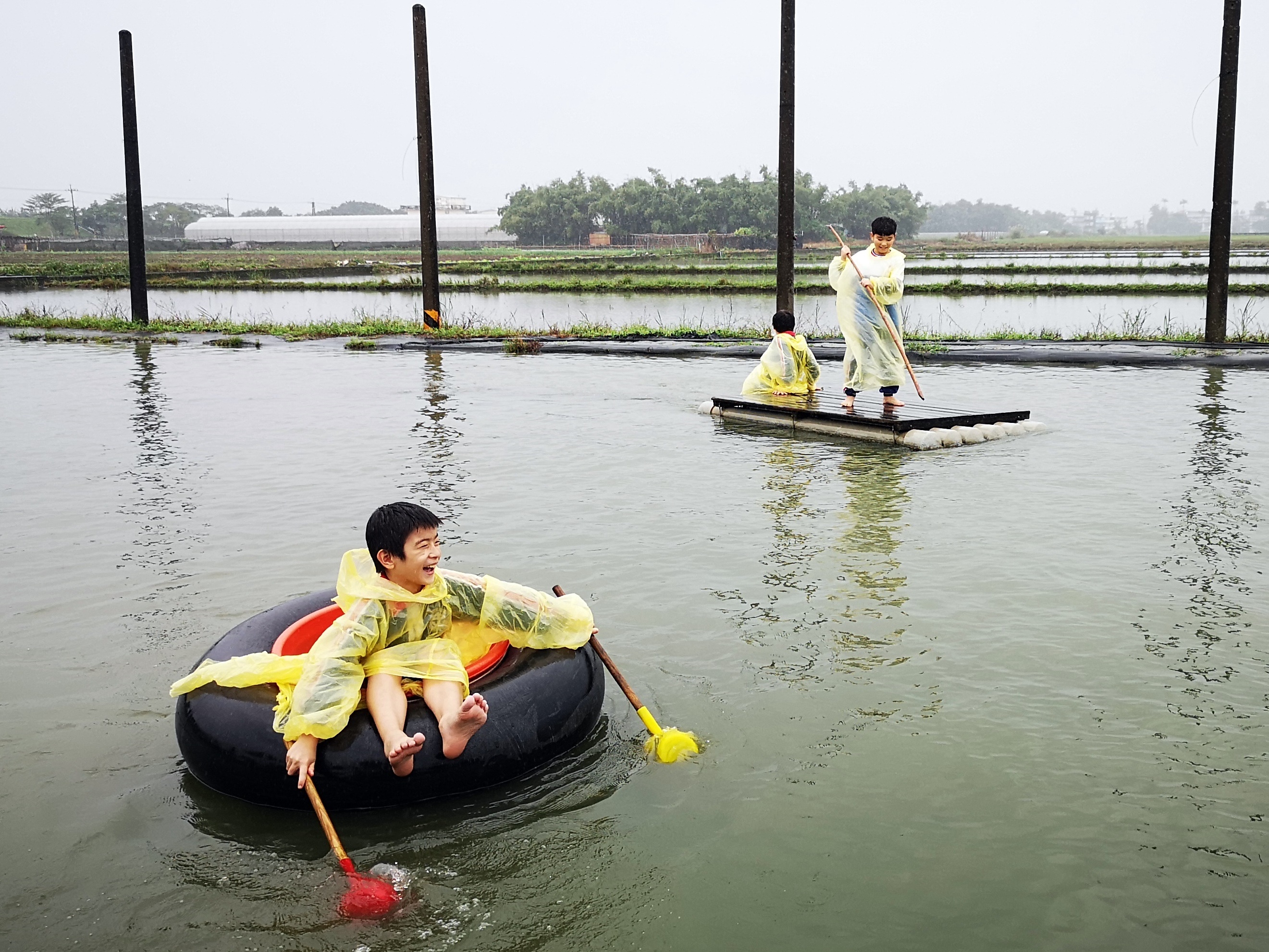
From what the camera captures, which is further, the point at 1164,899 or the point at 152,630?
the point at 152,630

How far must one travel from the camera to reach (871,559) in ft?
22.0

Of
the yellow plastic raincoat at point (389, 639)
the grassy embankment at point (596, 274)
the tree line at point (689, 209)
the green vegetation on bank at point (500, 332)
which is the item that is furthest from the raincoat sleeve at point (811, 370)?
the tree line at point (689, 209)

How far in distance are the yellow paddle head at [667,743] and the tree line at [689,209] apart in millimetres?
63853

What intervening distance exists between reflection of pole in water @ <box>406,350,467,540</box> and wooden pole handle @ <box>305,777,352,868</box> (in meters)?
3.59

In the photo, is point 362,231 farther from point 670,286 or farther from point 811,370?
point 811,370

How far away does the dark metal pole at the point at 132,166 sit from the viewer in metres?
21.6

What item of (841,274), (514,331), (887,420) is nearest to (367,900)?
(887,420)

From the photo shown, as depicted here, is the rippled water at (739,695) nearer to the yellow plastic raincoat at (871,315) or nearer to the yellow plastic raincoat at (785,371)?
the yellow plastic raincoat at (871,315)

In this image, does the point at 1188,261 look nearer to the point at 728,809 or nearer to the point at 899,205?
the point at 899,205

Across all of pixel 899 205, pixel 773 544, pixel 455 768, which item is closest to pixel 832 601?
pixel 773 544

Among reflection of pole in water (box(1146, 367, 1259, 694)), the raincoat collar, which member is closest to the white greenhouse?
reflection of pole in water (box(1146, 367, 1259, 694))

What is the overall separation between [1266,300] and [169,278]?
3384cm

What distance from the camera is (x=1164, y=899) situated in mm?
3348

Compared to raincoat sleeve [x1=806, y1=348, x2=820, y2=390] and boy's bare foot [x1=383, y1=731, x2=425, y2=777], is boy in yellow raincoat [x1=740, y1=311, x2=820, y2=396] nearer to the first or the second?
raincoat sleeve [x1=806, y1=348, x2=820, y2=390]
